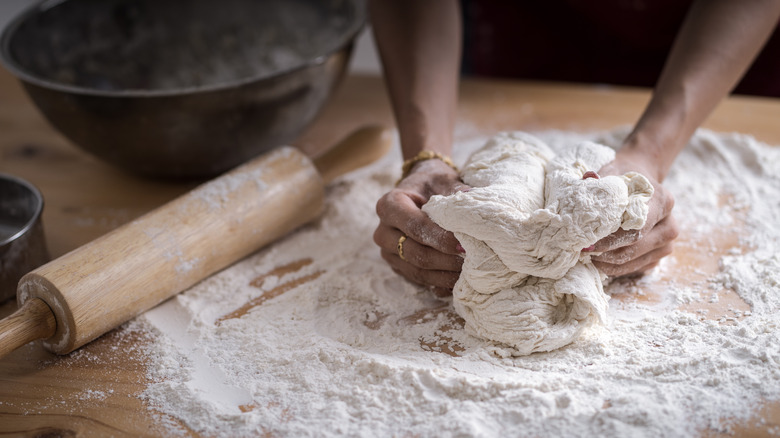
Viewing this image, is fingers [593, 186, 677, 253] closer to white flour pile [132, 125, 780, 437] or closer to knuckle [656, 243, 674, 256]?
knuckle [656, 243, 674, 256]

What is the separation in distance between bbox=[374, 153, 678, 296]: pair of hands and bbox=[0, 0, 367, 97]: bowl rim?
50 cm

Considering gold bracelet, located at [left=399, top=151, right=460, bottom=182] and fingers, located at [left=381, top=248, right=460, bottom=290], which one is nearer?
fingers, located at [left=381, top=248, right=460, bottom=290]

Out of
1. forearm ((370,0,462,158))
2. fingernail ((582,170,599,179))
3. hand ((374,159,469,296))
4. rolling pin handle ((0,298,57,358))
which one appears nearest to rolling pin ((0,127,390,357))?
rolling pin handle ((0,298,57,358))

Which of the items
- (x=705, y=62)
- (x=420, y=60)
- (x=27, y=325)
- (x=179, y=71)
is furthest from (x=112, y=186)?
(x=705, y=62)

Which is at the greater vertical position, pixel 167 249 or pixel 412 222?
pixel 412 222

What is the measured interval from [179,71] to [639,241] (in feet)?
5.44

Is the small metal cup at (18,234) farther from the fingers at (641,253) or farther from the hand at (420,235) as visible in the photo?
the fingers at (641,253)

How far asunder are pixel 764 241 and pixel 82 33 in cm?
208

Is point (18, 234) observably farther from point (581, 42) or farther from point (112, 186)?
point (581, 42)

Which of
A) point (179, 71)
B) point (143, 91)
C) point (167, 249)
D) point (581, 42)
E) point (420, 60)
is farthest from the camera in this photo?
point (581, 42)

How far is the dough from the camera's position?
1.26 meters

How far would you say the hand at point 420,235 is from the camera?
1.36 m

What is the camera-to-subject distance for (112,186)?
2.00m

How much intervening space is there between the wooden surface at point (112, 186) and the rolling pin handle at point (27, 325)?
78 millimetres
